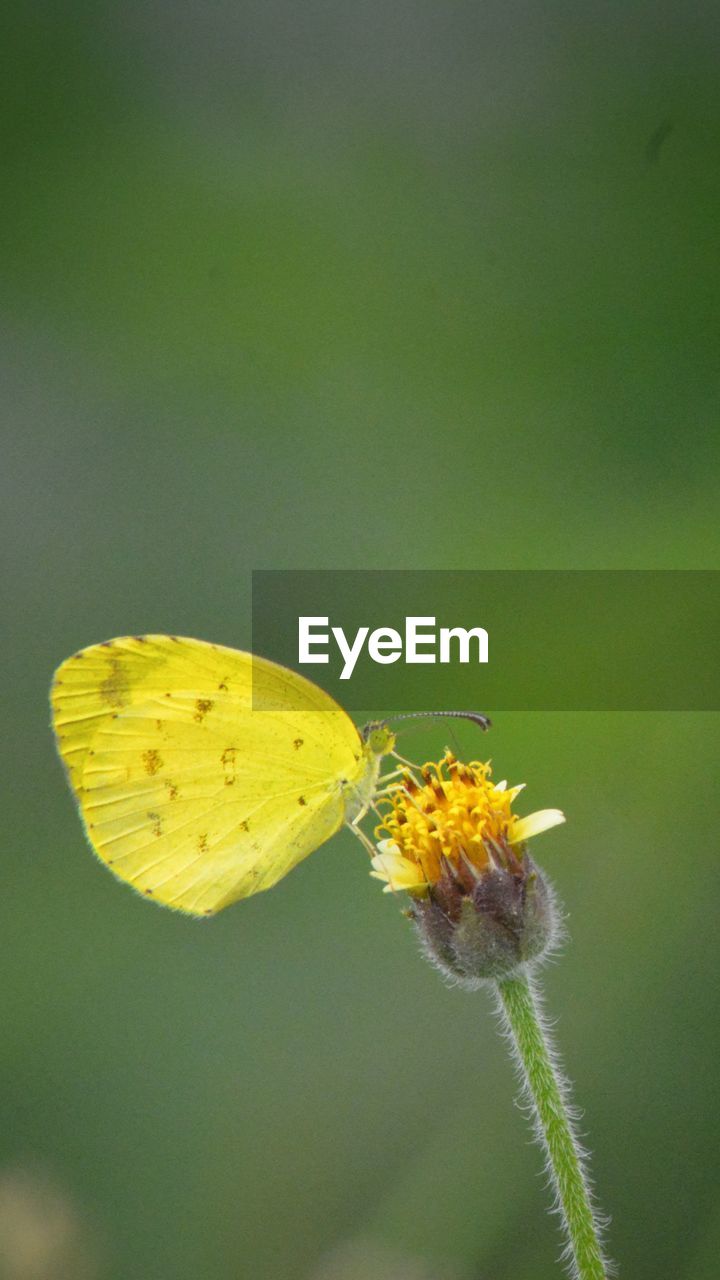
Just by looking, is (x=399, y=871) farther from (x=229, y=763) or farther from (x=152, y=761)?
(x=152, y=761)

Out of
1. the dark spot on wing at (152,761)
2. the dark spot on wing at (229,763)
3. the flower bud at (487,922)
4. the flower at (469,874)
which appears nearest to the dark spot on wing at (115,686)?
the dark spot on wing at (152,761)

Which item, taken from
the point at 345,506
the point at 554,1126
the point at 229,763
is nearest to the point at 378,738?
the point at 229,763

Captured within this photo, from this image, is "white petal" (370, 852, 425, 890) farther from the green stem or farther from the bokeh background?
the bokeh background

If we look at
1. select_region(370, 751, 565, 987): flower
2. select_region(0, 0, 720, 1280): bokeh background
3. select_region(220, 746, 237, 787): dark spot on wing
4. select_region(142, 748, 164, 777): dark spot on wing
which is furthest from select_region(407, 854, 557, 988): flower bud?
select_region(0, 0, 720, 1280): bokeh background

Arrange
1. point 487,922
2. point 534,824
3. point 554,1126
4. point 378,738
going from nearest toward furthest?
point 554,1126
point 487,922
point 534,824
point 378,738

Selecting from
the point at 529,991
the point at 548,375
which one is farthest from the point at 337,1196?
the point at 548,375

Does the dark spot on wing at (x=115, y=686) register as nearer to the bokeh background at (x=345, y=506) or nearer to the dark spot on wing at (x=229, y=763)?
the dark spot on wing at (x=229, y=763)
